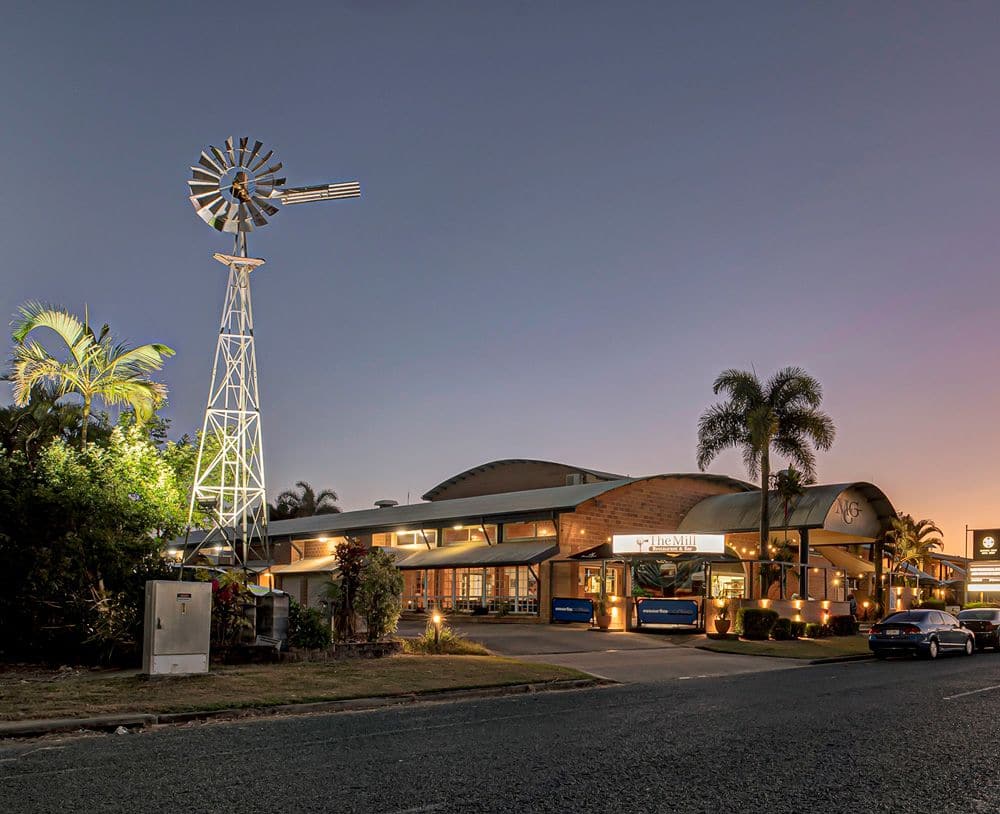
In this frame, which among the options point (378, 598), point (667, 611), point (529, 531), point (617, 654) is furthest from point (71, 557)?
point (529, 531)

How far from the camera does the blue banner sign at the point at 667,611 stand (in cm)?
3447

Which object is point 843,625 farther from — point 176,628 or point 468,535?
point 176,628

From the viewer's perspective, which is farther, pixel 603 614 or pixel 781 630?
pixel 603 614

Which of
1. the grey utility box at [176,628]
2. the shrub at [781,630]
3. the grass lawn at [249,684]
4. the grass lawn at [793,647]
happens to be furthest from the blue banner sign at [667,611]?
the grey utility box at [176,628]

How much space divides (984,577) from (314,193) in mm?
36583

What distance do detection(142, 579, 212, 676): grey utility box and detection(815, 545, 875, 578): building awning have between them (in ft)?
128

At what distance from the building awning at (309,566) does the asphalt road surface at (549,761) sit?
38.0 metres

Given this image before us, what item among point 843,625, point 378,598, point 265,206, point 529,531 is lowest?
point 843,625

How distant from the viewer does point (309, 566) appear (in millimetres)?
54375

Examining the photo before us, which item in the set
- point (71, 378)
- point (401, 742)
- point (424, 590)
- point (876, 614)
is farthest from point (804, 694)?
point (424, 590)

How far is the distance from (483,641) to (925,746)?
62.2 ft

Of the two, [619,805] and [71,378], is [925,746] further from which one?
[71,378]

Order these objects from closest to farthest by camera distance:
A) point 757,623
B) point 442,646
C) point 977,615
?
point 442,646 < point 977,615 < point 757,623

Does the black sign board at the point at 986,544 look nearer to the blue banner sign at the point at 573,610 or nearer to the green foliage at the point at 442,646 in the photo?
the blue banner sign at the point at 573,610
